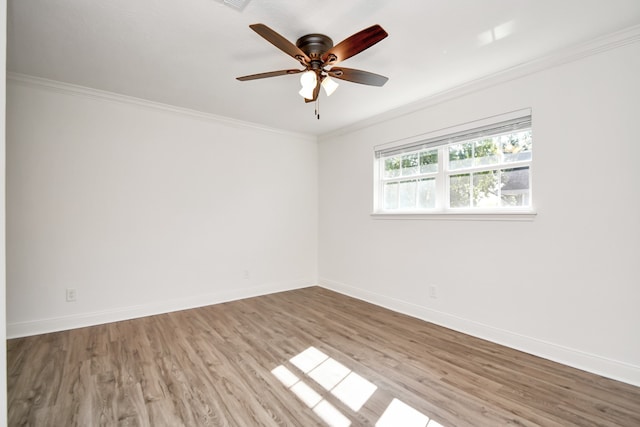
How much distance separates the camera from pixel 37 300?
9.82ft

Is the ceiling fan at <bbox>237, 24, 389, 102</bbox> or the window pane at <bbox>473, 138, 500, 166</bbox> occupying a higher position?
the ceiling fan at <bbox>237, 24, 389, 102</bbox>

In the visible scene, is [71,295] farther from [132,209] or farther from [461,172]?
[461,172]

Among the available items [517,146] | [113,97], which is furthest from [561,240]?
[113,97]

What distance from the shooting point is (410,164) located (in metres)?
3.80

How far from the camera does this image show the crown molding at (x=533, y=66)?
7.22ft

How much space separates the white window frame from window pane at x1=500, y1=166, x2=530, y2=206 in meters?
0.05

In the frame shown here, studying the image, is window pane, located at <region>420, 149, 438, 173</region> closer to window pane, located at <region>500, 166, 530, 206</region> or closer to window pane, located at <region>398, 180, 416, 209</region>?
window pane, located at <region>398, 180, 416, 209</region>

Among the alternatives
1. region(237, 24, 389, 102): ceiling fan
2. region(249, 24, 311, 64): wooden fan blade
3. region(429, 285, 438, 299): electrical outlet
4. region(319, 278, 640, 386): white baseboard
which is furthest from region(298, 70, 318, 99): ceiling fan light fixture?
region(319, 278, 640, 386): white baseboard

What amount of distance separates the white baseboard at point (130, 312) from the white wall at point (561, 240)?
2.18 m

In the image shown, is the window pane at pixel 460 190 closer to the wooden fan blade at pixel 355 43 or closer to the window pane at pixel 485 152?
the window pane at pixel 485 152

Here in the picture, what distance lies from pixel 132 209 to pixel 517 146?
407 cm

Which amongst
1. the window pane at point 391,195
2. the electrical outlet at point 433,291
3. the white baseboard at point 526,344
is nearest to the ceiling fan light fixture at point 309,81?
the window pane at point 391,195

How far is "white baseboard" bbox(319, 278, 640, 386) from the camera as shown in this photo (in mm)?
2215

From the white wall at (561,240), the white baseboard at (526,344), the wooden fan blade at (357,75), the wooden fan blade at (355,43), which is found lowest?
the white baseboard at (526,344)
